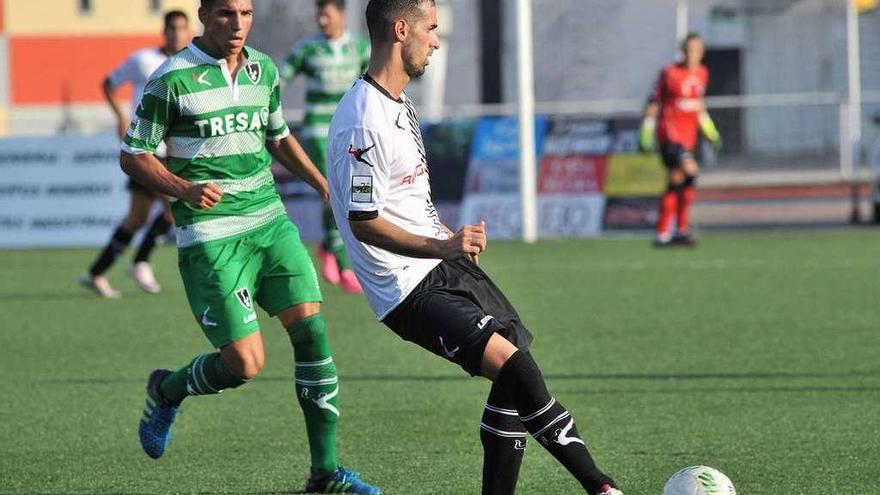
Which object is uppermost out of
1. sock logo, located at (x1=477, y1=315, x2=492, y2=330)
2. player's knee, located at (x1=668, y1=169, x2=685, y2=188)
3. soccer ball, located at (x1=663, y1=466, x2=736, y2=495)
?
sock logo, located at (x1=477, y1=315, x2=492, y2=330)

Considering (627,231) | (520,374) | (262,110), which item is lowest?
(627,231)

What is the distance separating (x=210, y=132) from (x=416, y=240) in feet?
5.11

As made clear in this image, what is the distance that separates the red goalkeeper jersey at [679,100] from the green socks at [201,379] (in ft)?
37.9

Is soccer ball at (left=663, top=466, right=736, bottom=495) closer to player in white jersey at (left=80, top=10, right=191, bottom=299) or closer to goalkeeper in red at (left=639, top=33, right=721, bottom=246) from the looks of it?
player in white jersey at (left=80, top=10, right=191, bottom=299)

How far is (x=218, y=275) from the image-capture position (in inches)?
249

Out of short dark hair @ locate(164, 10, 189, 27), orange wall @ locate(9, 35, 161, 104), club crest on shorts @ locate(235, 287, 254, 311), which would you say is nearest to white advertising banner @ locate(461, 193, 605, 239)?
short dark hair @ locate(164, 10, 189, 27)

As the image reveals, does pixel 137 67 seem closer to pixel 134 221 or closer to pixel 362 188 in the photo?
pixel 134 221

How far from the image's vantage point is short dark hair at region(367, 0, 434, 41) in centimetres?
527

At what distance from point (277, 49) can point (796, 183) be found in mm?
21810

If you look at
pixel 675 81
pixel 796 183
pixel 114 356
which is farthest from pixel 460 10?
pixel 114 356

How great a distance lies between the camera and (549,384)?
28.6 ft

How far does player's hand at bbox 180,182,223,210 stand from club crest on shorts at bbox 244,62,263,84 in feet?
1.74

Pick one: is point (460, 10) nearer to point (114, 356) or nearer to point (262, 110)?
point (114, 356)

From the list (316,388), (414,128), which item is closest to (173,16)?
(316,388)
